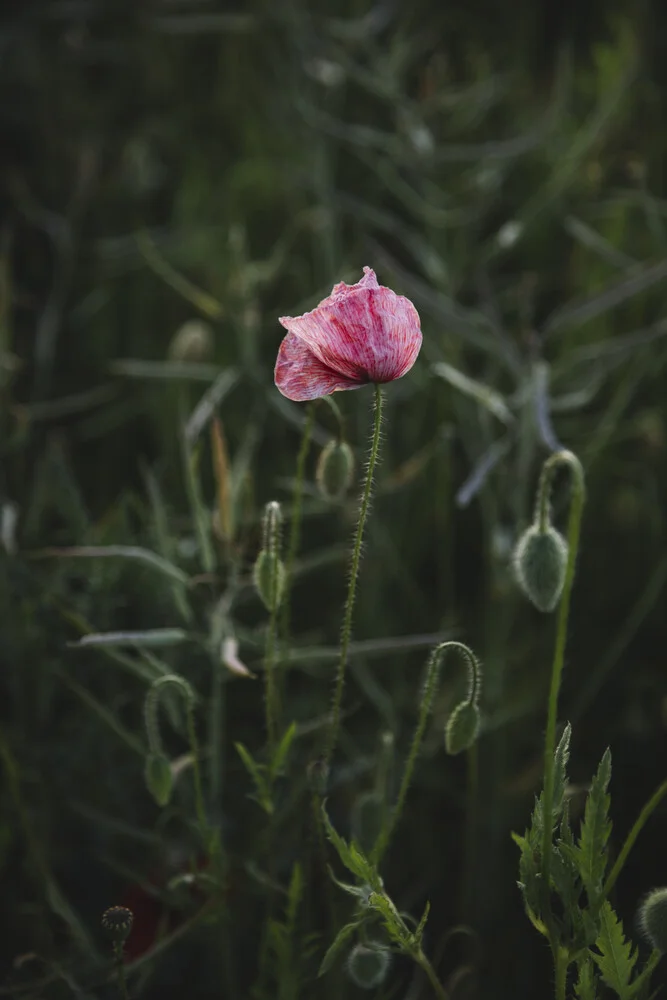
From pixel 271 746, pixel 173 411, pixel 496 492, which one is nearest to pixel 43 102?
pixel 173 411

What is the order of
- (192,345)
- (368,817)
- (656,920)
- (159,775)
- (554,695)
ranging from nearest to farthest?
(554,695), (656,920), (159,775), (368,817), (192,345)

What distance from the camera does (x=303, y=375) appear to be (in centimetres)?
101

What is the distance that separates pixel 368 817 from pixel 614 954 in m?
0.42

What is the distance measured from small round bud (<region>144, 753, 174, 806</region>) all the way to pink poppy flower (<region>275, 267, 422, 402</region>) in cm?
43

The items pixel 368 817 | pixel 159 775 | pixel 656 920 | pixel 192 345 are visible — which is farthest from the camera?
pixel 192 345

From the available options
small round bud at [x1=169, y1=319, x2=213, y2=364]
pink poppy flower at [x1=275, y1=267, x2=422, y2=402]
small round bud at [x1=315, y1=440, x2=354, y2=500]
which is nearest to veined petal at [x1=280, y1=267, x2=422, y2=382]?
pink poppy flower at [x1=275, y1=267, x2=422, y2=402]

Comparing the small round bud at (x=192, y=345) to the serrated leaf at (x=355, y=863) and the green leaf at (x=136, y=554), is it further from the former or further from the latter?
the serrated leaf at (x=355, y=863)

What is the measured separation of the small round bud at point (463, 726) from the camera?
3.57 feet

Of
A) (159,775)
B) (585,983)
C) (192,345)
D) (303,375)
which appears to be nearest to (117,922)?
(159,775)

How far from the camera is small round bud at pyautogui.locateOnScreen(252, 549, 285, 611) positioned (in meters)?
1.10

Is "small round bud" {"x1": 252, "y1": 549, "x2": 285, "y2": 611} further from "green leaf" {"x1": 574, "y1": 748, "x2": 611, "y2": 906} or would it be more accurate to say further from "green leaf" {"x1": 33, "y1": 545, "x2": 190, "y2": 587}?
"green leaf" {"x1": 574, "y1": 748, "x2": 611, "y2": 906}

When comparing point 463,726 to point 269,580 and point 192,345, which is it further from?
point 192,345

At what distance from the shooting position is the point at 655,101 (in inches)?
97.0

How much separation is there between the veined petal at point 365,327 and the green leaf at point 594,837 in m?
0.40
